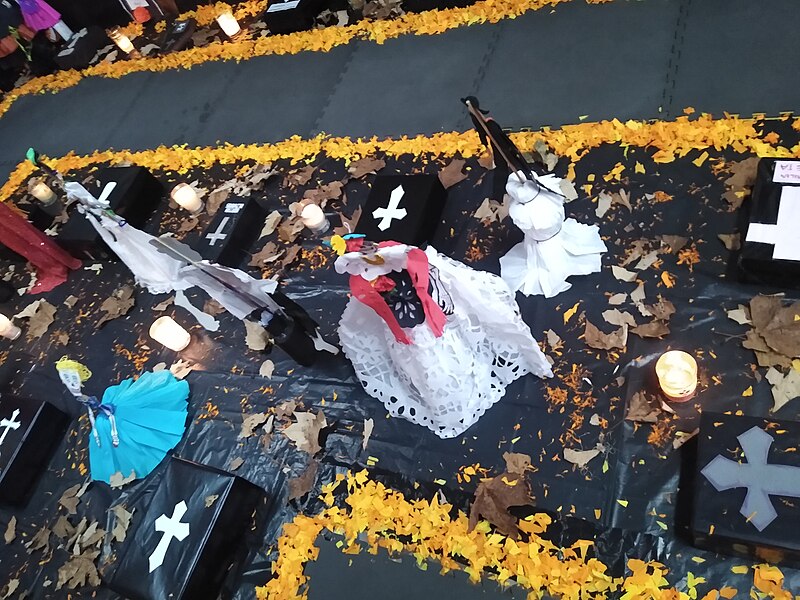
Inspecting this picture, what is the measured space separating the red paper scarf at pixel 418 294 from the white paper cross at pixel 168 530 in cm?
128

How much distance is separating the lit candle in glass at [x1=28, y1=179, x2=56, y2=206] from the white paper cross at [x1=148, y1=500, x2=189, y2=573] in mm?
3302

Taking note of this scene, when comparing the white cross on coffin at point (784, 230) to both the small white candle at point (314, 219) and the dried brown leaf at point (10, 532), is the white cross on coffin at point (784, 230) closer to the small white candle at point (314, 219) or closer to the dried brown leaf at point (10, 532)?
the small white candle at point (314, 219)

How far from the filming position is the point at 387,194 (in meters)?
3.45

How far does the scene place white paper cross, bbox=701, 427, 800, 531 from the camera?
→ 2.03 meters

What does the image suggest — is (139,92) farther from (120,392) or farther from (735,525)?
(735,525)

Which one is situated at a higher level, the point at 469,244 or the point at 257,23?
the point at 257,23

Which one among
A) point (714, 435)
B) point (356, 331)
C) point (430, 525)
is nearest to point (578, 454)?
point (714, 435)

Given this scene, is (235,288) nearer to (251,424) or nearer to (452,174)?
(251,424)

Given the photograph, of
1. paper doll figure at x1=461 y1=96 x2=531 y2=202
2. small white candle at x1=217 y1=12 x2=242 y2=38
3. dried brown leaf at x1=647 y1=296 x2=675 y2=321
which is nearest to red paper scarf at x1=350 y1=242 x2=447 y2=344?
paper doll figure at x1=461 y1=96 x2=531 y2=202

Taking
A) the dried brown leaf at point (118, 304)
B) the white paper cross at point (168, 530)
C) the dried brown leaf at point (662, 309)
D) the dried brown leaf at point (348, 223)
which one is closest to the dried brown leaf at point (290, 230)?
the dried brown leaf at point (348, 223)

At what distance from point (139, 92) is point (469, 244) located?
13.3ft

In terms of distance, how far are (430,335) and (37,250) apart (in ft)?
10.6

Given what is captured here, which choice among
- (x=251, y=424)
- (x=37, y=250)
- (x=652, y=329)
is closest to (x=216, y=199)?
(x=37, y=250)

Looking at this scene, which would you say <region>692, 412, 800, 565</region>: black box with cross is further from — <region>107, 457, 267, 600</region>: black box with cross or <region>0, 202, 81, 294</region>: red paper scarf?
<region>0, 202, 81, 294</region>: red paper scarf
